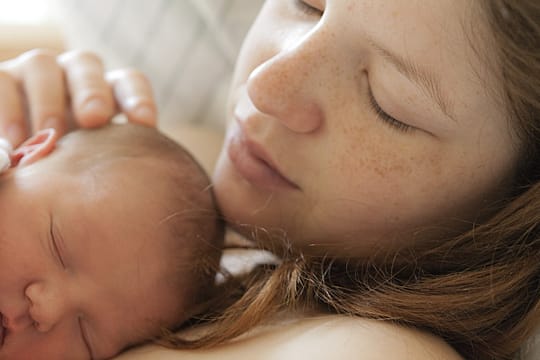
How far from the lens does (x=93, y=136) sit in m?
1.00

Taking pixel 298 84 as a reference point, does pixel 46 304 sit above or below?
below

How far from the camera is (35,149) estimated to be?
977 millimetres

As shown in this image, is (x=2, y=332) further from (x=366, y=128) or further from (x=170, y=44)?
(x=170, y=44)

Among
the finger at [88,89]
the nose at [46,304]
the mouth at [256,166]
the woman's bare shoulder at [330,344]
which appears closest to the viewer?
the woman's bare shoulder at [330,344]

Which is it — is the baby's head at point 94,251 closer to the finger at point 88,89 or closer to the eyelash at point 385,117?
the finger at point 88,89

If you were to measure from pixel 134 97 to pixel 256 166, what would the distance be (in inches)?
12.1

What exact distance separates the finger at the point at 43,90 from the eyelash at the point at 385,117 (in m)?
0.52

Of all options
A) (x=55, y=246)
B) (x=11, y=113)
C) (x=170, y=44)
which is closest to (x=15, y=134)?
(x=11, y=113)

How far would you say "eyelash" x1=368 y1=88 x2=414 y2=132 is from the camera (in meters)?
0.85

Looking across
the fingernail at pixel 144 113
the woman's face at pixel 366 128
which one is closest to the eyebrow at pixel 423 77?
the woman's face at pixel 366 128

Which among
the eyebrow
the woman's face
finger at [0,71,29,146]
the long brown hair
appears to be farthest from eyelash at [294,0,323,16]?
finger at [0,71,29,146]

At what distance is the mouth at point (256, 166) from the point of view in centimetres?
95

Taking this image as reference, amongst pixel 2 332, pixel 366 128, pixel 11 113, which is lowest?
pixel 2 332

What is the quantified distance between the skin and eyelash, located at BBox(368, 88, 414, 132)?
31 cm
